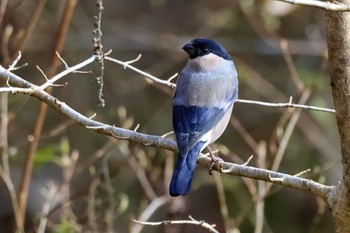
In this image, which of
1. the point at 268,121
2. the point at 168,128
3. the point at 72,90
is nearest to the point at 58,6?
the point at 72,90

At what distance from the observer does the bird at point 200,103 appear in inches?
147

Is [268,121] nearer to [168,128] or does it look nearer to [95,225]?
[168,128]

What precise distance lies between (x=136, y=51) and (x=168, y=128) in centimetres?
89

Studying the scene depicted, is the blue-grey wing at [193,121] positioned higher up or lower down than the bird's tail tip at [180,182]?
higher up

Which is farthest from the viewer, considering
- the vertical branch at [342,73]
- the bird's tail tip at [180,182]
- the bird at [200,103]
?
the bird at [200,103]

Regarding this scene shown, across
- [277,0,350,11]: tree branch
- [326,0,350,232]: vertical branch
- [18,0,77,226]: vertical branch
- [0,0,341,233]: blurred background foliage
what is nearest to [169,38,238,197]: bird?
[18,0,77,226]: vertical branch

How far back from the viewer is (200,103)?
4219 mm

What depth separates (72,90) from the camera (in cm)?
765

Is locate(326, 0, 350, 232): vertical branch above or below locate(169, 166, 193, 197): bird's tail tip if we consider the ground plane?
above

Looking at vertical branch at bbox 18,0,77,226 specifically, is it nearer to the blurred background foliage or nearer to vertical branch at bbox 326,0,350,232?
the blurred background foliage

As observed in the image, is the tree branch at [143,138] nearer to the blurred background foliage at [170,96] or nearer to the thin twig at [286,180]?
the thin twig at [286,180]

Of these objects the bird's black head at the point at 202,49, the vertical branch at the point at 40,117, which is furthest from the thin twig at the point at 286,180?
the vertical branch at the point at 40,117

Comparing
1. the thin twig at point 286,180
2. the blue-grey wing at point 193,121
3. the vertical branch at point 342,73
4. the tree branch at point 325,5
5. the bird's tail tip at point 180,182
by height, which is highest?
the tree branch at point 325,5

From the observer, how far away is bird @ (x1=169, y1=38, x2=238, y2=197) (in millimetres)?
3727
